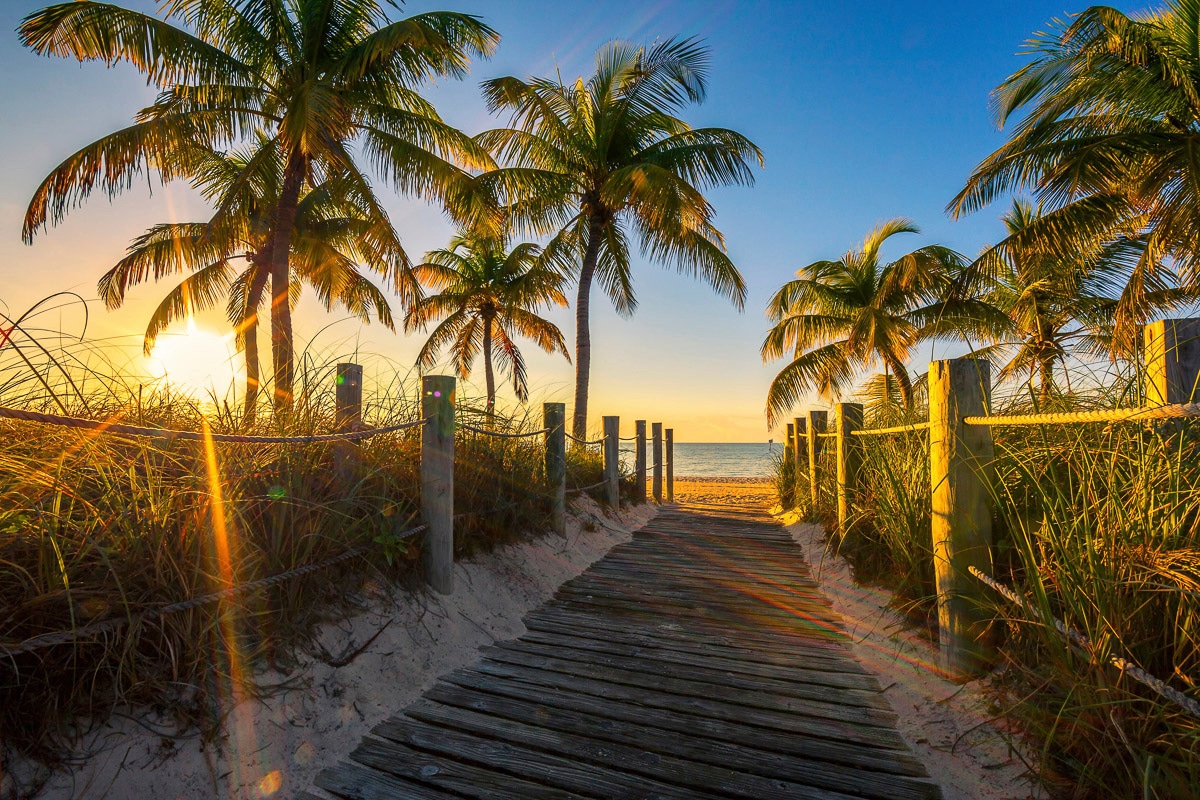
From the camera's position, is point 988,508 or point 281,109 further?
point 281,109

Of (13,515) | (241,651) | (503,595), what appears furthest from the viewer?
(503,595)

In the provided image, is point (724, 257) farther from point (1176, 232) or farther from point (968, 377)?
point (968, 377)

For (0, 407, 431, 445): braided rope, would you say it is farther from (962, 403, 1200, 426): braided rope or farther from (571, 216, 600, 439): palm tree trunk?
(571, 216, 600, 439): palm tree trunk

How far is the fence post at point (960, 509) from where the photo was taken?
2588 millimetres

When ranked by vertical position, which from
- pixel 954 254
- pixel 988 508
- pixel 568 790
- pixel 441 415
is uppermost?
pixel 954 254

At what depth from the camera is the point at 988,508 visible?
2.74 m

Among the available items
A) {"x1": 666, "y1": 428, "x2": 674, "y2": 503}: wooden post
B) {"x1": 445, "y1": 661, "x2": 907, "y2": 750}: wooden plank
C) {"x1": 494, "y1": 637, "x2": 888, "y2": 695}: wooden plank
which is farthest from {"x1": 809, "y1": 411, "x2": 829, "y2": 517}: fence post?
{"x1": 445, "y1": 661, "x2": 907, "y2": 750}: wooden plank

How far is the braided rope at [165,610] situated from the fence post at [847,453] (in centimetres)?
422

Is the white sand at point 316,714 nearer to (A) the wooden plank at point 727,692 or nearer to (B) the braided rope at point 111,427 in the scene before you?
(A) the wooden plank at point 727,692

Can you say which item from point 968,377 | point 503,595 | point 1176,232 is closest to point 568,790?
point 503,595

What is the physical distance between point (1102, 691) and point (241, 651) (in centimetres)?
304

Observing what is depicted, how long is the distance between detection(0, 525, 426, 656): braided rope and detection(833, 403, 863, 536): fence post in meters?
4.22

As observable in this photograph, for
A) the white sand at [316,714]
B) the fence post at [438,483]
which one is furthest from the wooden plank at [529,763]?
the fence post at [438,483]

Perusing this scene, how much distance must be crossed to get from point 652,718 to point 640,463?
7.32m
